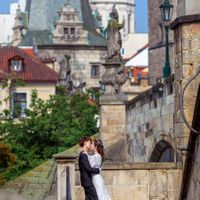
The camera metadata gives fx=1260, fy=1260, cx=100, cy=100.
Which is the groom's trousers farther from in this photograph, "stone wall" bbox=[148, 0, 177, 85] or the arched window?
"stone wall" bbox=[148, 0, 177, 85]

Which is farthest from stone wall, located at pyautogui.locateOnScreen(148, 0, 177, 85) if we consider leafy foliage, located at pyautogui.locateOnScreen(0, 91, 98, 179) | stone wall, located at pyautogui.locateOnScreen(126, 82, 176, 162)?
stone wall, located at pyautogui.locateOnScreen(126, 82, 176, 162)

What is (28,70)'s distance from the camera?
7831 cm

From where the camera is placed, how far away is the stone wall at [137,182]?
18484 millimetres

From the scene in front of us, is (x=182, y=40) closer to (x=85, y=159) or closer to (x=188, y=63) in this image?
(x=188, y=63)

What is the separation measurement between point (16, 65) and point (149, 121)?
50751 mm

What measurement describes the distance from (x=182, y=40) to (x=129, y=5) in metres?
147

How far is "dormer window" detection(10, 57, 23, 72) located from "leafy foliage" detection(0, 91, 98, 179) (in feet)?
78.2

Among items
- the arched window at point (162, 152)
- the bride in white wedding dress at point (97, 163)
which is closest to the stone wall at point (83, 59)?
→ the arched window at point (162, 152)

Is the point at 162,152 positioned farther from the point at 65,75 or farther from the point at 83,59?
the point at 83,59

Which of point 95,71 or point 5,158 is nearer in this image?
point 5,158

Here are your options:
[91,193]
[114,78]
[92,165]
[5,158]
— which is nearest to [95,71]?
[5,158]

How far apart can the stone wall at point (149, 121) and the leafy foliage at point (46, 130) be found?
44.9 ft

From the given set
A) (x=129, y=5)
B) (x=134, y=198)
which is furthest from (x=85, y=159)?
(x=129, y=5)

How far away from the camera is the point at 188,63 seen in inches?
676
